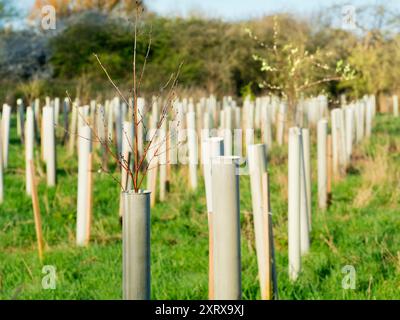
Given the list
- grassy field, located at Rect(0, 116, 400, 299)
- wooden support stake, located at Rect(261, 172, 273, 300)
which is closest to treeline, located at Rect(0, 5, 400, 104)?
grassy field, located at Rect(0, 116, 400, 299)

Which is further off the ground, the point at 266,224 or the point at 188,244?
the point at 266,224

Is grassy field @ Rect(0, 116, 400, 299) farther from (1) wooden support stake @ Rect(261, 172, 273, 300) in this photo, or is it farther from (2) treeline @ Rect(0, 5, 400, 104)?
(2) treeline @ Rect(0, 5, 400, 104)

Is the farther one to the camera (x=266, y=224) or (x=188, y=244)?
(x=188, y=244)

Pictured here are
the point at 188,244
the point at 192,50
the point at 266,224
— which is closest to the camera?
the point at 266,224

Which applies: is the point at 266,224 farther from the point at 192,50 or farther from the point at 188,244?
the point at 192,50

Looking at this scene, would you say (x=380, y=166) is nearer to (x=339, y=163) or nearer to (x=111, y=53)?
(x=339, y=163)

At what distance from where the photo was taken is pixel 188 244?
19.9ft

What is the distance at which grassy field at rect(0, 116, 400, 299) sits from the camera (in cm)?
471

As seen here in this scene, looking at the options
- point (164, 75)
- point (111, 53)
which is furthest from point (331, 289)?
point (111, 53)

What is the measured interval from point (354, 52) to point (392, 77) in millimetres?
1860

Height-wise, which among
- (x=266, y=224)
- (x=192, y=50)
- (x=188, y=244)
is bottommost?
(x=188, y=244)

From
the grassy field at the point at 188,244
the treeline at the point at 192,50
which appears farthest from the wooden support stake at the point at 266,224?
the treeline at the point at 192,50

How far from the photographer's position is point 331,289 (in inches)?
182

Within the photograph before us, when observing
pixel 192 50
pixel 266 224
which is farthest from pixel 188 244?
pixel 192 50
